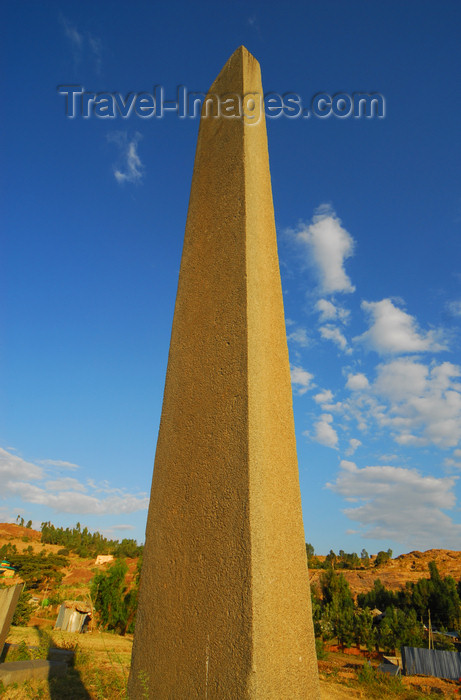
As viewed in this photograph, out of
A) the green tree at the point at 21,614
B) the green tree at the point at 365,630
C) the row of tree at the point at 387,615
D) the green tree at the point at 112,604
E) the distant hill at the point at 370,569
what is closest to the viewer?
the green tree at the point at 21,614

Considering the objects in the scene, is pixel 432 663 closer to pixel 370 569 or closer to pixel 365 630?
pixel 365 630

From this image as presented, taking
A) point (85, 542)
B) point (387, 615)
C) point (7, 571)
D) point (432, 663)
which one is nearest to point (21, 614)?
point (432, 663)

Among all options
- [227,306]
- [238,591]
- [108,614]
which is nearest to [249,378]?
[227,306]

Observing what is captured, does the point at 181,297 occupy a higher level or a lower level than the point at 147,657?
higher

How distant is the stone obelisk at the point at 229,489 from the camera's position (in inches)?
70.4

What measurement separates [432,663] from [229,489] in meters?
26.6

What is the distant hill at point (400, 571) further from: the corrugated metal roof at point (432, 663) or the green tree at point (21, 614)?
the green tree at point (21, 614)

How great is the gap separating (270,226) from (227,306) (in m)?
0.81

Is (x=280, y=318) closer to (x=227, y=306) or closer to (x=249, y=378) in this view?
(x=227, y=306)

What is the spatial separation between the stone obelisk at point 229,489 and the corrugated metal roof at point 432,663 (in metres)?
25.2

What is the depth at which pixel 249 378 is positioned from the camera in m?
2.17

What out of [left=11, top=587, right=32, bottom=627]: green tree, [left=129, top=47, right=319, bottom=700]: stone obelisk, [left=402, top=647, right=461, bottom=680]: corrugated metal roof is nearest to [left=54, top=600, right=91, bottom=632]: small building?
[left=11, top=587, right=32, bottom=627]: green tree

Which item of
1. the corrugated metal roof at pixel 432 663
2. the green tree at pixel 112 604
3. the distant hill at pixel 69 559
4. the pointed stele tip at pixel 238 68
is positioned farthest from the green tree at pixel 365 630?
the pointed stele tip at pixel 238 68

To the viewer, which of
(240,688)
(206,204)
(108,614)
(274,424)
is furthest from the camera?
(108,614)
